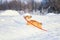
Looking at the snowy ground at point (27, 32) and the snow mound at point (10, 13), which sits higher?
the snowy ground at point (27, 32)

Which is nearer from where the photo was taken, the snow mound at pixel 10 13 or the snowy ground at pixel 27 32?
the snowy ground at pixel 27 32

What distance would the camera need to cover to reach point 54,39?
5.53 ft

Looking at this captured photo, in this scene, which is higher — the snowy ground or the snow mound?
the snowy ground

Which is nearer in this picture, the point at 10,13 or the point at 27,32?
the point at 27,32

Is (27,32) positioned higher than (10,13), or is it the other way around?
(27,32)

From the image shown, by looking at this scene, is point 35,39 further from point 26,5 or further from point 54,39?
point 26,5

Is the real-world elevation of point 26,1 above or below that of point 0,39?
below

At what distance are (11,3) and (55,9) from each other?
5.31ft

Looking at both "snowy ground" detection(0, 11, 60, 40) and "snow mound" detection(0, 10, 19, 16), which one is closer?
"snowy ground" detection(0, 11, 60, 40)

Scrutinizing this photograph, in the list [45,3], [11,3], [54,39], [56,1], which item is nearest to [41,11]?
[45,3]

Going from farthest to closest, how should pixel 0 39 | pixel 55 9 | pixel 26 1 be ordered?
1. pixel 55 9
2. pixel 26 1
3. pixel 0 39

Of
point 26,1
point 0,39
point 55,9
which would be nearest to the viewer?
point 0,39

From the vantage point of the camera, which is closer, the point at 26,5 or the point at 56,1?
the point at 26,5

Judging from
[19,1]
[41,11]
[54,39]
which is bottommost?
[41,11]
